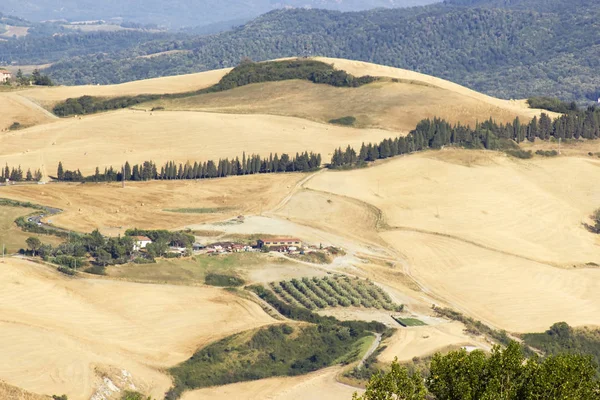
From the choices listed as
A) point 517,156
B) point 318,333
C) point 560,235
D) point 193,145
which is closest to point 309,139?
point 193,145

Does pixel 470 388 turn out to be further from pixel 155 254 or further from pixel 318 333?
pixel 155 254

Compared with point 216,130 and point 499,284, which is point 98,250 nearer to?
point 499,284

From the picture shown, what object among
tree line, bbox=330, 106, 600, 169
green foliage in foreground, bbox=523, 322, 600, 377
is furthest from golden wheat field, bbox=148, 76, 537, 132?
green foliage in foreground, bbox=523, 322, 600, 377

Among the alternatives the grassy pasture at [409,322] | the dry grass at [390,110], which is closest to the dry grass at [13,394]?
the grassy pasture at [409,322]

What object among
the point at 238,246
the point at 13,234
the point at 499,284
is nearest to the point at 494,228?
the point at 499,284

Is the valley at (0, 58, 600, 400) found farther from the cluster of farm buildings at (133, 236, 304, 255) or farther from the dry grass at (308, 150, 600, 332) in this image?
the cluster of farm buildings at (133, 236, 304, 255)

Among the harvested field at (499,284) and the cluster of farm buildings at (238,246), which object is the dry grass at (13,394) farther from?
the cluster of farm buildings at (238,246)

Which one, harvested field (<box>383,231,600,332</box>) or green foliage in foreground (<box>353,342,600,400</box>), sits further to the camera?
harvested field (<box>383,231,600,332</box>)
